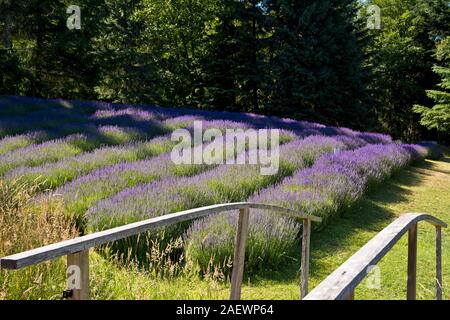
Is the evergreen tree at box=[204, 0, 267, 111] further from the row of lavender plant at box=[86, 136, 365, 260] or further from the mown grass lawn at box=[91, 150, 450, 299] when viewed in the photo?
the row of lavender plant at box=[86, 136, 365, 260]

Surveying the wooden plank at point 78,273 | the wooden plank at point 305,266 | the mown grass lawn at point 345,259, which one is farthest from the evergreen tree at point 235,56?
the wooden plank at point 78,273

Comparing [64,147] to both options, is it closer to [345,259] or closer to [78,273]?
[345,259]

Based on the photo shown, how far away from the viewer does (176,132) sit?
1069 cm

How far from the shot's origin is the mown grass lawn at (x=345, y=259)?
3318 millimetres

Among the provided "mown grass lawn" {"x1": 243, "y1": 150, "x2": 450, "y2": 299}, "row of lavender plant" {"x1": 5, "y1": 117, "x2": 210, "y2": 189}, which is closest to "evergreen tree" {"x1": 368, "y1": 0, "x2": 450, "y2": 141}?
"mown grass lawn" {"x1": 243, "y1": 150, "x2": 450, "y2": 299}

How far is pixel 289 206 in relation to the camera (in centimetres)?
566

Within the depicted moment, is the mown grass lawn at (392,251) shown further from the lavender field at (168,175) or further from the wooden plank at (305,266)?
the wooden plank at (305,266)

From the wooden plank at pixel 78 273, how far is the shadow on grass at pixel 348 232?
2.92 metres

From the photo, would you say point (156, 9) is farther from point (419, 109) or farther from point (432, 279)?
point (432, 279)

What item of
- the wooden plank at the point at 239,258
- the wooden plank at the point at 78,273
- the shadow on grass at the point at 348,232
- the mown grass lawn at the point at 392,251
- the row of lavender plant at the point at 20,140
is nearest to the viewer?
the wooden plank at the point at 78,273

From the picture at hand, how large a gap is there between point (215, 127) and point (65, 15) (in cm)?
1089

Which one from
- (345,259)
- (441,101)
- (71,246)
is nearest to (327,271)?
(345,259)

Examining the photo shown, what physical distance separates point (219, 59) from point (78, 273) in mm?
20458
